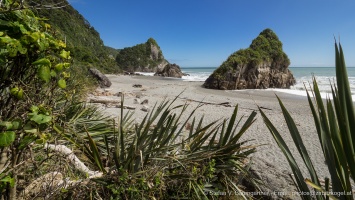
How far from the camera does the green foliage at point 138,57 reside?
2849 inches

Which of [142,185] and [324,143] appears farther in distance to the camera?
[142,185]

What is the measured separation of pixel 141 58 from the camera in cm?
7556

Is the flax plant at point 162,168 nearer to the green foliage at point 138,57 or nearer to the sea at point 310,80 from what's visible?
the sea at point 310,80

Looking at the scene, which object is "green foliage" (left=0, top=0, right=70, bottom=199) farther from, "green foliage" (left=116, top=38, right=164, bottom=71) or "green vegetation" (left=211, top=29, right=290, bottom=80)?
"green foliage" (left=116, top=38, right=164, bottom=71)

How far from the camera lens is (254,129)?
22.7 feet

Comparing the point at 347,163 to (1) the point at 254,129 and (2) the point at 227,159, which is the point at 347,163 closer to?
(2) the point at 227,159

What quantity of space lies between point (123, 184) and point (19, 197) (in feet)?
2.41

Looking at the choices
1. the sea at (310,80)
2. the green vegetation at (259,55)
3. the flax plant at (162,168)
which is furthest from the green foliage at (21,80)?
the green vegetation at (259,55)

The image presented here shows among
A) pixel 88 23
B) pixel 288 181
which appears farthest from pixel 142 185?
pixel 88 23

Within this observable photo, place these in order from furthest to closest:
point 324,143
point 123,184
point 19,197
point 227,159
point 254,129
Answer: point 254,129, point 227,159, point 123,184, point 19,197, point 324,143

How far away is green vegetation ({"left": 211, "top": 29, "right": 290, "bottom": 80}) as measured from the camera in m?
23.7

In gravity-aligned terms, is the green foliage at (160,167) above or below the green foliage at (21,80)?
below

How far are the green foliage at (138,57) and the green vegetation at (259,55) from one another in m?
49.7

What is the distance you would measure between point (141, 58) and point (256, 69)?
187 ft
